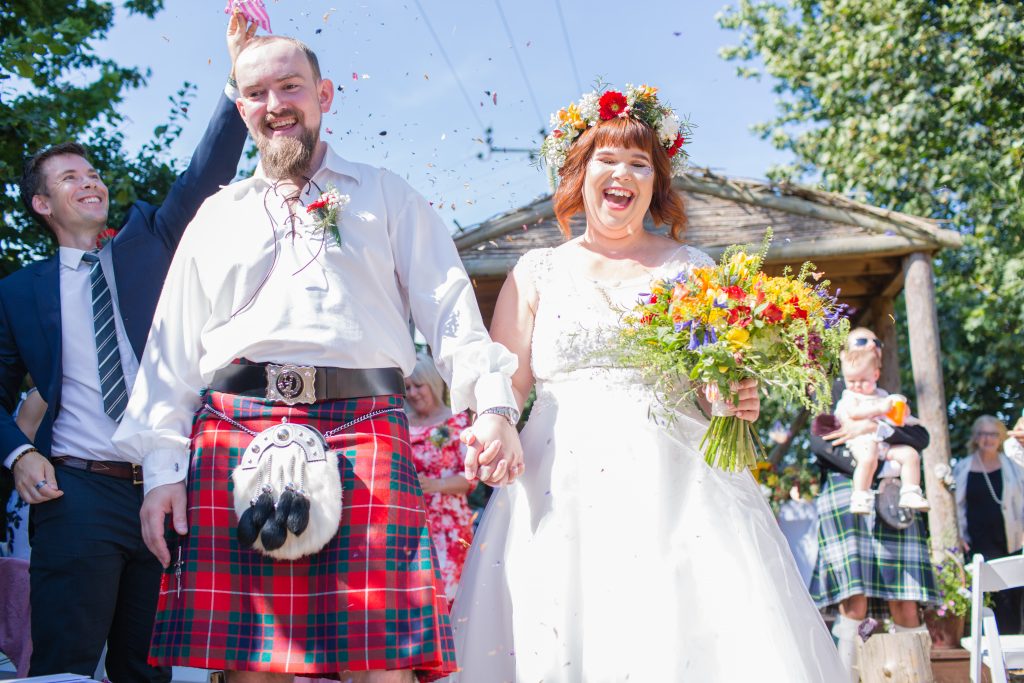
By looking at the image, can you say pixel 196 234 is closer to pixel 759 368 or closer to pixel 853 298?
pixel 759 368

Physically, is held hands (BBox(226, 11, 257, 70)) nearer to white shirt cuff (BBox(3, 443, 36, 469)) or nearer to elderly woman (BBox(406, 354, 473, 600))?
white shirt cuff (BBox(3, 443, 36, 469))

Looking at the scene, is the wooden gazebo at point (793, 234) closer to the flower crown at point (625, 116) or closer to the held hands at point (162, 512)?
the flower crown at point (625, 116)

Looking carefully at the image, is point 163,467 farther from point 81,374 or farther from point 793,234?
point 793,234

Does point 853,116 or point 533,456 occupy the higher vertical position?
point 853,116

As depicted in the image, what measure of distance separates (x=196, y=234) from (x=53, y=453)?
1.05 m

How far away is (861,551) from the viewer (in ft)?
18.7

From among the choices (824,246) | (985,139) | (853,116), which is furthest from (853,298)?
(853,116)

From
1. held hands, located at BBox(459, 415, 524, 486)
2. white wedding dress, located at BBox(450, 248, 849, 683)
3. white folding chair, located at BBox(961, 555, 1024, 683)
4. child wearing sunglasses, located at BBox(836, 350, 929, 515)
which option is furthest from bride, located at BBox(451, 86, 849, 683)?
child wearing sunglasses, located at BBox(836, 350, 929, 515)

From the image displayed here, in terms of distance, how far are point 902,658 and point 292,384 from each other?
11.8ft

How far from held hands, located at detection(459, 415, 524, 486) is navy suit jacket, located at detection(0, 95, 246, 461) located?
1390 millimetres

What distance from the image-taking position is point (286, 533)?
236 centimetres

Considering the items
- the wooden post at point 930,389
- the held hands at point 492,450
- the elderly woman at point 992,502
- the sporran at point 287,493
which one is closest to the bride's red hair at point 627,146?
the held hands at point 492,450

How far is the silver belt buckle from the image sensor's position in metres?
2.54

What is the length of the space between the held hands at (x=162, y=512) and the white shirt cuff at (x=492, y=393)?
2.63ft
